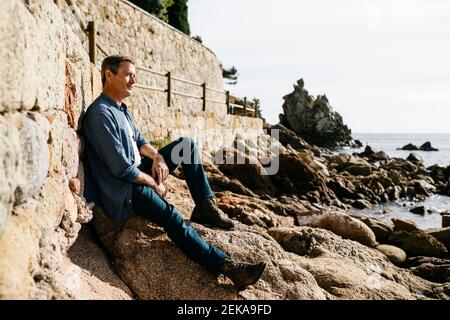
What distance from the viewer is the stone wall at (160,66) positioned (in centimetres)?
862

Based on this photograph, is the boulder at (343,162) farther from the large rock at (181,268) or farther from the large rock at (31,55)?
the large rock at (31,55)

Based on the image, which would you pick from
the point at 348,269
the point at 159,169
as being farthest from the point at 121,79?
the point at 348,269

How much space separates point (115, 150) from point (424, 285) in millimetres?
3749

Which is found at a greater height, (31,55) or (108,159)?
(31,55)

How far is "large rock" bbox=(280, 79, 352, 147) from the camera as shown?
1778 inches

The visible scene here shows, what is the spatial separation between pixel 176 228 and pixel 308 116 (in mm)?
43417

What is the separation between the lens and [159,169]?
136 inches

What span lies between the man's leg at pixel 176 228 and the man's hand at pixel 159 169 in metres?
0.34

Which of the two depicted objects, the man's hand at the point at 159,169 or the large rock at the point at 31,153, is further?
the man's hand at the point at 159,169

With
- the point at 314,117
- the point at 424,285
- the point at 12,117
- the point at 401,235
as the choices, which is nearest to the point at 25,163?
the point at 12,117

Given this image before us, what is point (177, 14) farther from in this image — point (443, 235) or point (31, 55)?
point (31, 55)

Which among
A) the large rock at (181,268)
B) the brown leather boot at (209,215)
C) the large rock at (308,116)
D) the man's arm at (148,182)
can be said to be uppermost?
the large rock at (308,116)

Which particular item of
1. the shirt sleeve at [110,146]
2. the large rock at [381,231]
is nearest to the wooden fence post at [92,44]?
the shirt sleeve at [110,146]

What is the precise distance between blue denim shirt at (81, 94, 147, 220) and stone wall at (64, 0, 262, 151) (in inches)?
150
